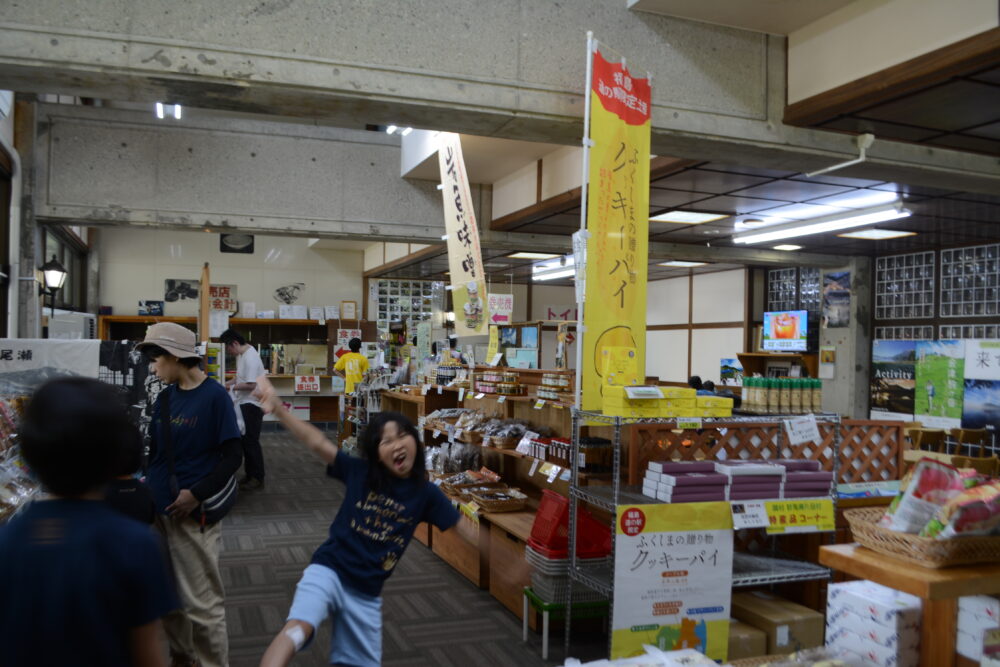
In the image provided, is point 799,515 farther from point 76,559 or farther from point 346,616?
point 76,559

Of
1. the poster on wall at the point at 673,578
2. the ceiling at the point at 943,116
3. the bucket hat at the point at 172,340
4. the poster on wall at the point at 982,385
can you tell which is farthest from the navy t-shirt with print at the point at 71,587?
the poster on wall at the point at 982,385

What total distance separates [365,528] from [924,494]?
5.55 feet

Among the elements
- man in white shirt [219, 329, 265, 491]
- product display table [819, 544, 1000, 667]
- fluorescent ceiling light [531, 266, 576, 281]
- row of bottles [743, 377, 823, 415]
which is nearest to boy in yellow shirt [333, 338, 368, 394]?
man in white shirt [219, 329, 265, 491]

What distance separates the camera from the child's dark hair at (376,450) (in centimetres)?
252

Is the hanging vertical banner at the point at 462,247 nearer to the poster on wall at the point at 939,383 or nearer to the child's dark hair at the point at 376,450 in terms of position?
the child's dark hair at the point at 376,450

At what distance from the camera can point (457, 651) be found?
3918 mm

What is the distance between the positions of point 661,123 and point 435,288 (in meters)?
11.8

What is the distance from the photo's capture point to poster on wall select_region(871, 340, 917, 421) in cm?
968

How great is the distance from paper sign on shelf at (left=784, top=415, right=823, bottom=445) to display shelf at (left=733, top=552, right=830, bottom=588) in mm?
631

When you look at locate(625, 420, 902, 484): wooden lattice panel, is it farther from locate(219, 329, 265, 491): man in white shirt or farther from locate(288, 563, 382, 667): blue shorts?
locate(219, 329, 265, 491): man in white shirt

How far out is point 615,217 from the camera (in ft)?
12.7

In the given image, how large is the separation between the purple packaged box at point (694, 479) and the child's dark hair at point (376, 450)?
4.18ft

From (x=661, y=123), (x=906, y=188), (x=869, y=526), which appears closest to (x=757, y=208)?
(x=906, y=188)

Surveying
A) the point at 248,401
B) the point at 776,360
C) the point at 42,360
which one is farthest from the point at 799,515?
the point at 776,360
